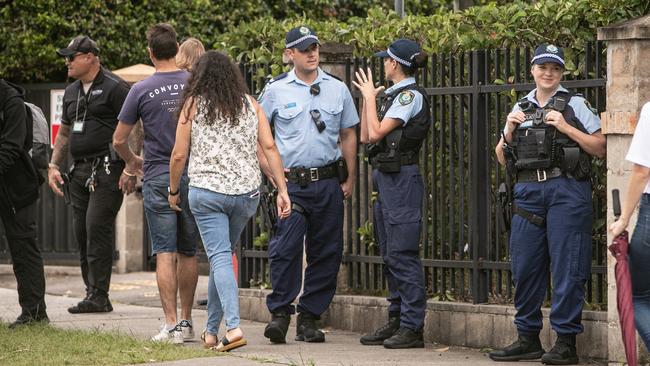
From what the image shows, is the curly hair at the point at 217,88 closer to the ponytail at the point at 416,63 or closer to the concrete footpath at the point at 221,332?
the ponytail at the point at 416,63

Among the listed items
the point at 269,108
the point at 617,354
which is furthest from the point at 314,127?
the point at 617,354

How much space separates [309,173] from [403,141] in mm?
697

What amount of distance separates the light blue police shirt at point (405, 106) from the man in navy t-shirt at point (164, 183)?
4.56ft

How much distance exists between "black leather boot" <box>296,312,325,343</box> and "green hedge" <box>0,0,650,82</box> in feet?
6.55

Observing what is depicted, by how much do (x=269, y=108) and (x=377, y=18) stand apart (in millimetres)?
1635

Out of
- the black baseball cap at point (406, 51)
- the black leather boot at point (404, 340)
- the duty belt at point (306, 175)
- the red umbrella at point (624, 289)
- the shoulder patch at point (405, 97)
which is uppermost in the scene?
the black baseball cap at point (406, 51)

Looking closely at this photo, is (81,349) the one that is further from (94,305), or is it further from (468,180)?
(468,180)

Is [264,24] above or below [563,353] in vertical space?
above

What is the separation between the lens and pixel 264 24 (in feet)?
36.6

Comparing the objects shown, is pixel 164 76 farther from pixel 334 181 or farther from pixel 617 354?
pixel 617 354

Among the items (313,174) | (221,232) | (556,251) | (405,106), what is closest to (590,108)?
(556,251)

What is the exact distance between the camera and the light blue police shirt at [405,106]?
8.77 meters

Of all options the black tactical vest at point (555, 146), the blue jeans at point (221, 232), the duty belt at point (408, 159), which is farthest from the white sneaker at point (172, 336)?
the black tactical vest at point (555, 146)

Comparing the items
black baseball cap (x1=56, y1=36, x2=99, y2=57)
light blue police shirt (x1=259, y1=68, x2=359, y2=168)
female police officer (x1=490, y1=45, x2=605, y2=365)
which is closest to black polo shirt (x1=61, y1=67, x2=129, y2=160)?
black baseball cap (x1=56, y1=36, x2=99, y2=57)
